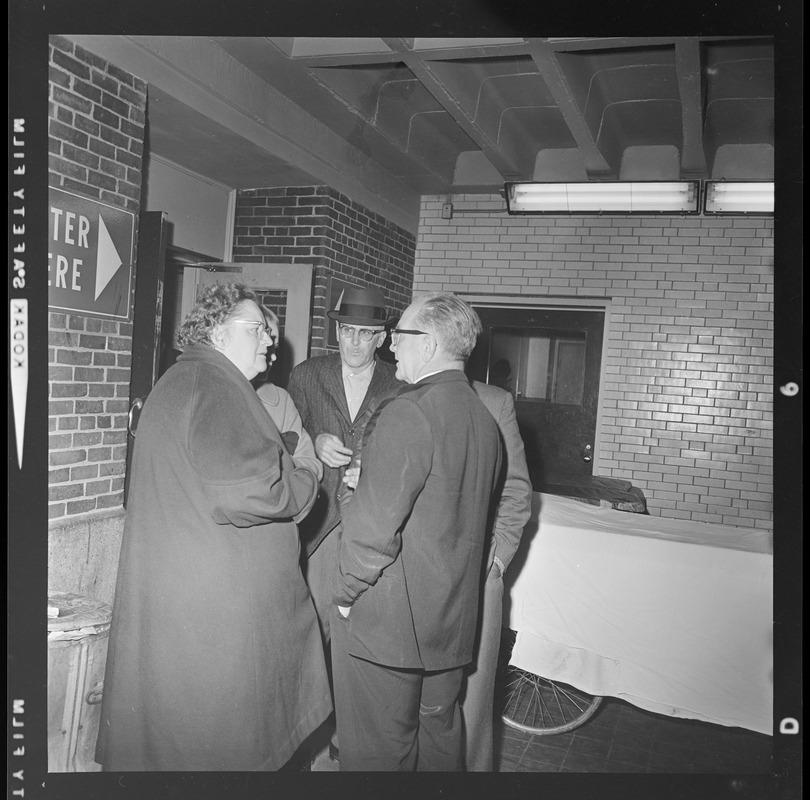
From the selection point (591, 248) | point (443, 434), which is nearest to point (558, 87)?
point (591, 248)

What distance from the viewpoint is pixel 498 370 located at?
5230 mm

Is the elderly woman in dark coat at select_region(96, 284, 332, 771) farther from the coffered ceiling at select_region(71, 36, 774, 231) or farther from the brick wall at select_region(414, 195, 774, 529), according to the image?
the brick wall at select_region(414, 195, 774, 529)

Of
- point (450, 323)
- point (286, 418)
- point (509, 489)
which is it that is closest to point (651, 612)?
point (509, 489)

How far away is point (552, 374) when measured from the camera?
5.45 meters

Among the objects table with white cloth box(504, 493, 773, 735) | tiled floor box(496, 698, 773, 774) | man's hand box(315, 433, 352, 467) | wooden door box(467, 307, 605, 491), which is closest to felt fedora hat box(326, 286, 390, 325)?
man's hand box(315, 433, 352, 467)

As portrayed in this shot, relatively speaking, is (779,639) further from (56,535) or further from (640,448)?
(640,448)

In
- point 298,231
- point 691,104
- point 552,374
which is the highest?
point 691,104

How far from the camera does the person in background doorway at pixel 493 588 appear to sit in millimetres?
2340

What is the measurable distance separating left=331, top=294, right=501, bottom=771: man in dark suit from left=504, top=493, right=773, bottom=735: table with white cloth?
87 centimetres

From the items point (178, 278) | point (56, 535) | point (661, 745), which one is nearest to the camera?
point (56, 535)

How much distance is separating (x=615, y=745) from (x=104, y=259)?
109 inches

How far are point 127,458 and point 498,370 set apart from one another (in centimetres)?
315

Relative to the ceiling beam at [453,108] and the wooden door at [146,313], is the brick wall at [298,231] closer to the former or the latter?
the ceiling beam at [453,108]

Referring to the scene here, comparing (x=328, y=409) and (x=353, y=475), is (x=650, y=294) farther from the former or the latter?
(x=353, y=475)
